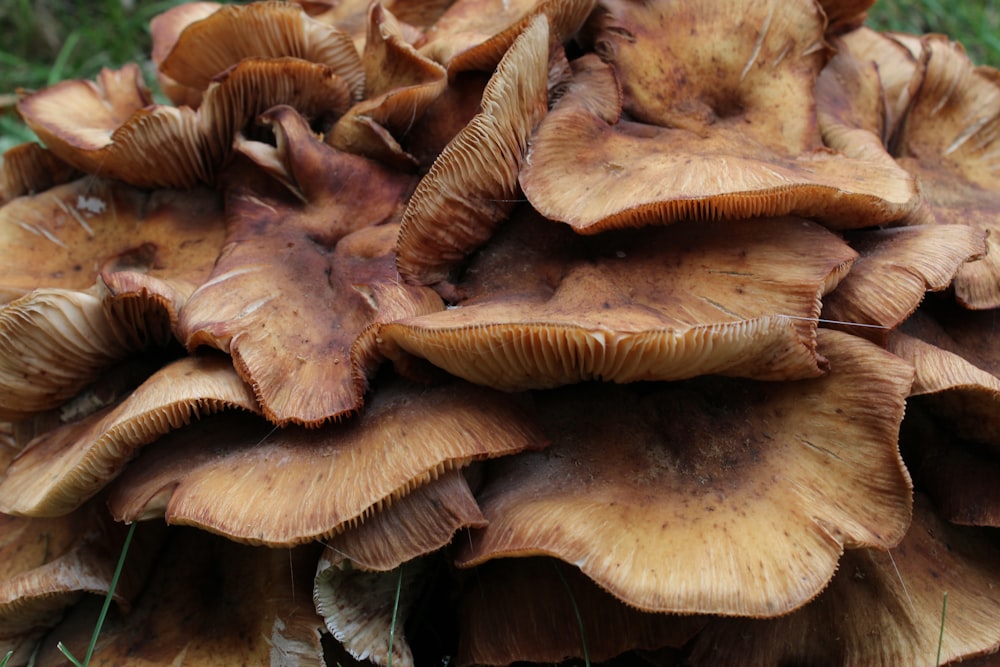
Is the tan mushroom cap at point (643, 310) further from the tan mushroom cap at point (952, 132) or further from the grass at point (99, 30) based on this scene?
the grass at point (99, 30)

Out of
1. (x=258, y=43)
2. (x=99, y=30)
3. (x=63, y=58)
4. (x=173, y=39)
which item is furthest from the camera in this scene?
(x=99, y=30)

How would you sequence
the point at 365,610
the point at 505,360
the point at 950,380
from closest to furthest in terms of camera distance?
1. the point at 505,360
2. the point at 950,380
3. the point at 365,610

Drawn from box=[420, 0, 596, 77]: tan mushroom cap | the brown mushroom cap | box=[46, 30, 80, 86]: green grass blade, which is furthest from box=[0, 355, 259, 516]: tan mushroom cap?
box=[46, 30, 80, 86]: green grass blade

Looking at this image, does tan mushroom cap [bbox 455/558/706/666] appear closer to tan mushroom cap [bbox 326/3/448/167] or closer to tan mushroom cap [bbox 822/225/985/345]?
tan mushroom cap [bbox 822/225/985/345]

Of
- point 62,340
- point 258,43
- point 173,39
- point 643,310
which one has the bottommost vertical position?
point 62,340

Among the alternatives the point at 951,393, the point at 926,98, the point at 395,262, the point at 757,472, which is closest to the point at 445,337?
the point at 395,262

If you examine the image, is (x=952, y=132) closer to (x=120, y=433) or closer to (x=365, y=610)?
(x=365, y=610)

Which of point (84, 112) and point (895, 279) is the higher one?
point (84, 112)

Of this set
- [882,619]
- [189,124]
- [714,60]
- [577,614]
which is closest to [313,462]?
[577,614]

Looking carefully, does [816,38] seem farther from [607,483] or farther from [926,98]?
[607,483]
